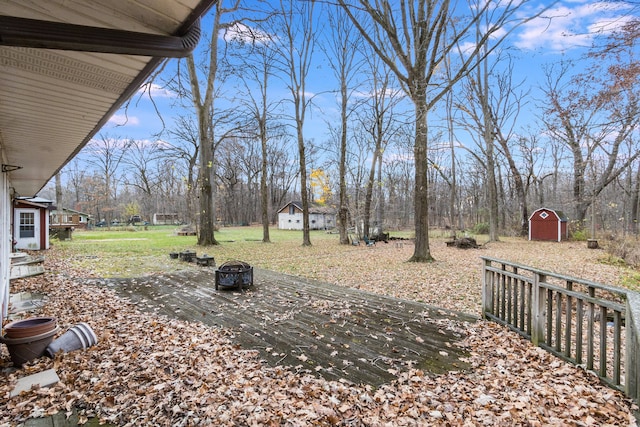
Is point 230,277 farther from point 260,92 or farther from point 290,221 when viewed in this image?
point 290,221

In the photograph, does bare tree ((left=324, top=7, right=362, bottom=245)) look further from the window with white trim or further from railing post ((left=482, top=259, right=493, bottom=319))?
the window with white trim

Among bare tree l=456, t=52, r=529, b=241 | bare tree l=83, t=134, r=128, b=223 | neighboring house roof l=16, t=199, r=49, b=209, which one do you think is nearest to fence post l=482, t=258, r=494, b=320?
bare tree l=456, t=52, r=529, b=241

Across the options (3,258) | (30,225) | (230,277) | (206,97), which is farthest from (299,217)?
(3,258)

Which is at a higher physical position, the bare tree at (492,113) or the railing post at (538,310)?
the bare tree at (492,113)

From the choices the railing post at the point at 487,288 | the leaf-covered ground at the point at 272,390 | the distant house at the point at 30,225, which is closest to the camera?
the leaf-covered ground at the point at 272,390

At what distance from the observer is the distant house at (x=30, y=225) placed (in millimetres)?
15367

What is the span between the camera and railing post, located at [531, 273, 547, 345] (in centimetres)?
399

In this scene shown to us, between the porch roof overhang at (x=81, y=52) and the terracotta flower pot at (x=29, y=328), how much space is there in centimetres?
231

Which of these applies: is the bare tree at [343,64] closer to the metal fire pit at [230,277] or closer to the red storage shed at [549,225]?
the metal fire pit at [230,277]

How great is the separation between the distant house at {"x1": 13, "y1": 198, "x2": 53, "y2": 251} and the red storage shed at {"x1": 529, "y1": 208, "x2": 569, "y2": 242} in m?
28.7

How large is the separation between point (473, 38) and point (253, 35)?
50.1ft

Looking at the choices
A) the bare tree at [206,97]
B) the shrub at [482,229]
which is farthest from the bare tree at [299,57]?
the shrub at [482,229]

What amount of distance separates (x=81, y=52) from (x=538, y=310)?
5.26 meters

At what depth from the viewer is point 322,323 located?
16.3 feet
